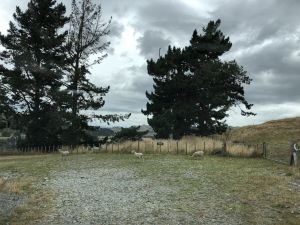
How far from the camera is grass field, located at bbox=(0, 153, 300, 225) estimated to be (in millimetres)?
14617

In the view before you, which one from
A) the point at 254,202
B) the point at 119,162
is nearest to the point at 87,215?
the point at 254,202

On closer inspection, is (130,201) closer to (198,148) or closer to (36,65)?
(198,148)

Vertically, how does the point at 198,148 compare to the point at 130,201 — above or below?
above

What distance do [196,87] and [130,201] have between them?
38277 mm

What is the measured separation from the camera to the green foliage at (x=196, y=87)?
53375mm

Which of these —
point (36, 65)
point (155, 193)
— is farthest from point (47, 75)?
point (155, 193)

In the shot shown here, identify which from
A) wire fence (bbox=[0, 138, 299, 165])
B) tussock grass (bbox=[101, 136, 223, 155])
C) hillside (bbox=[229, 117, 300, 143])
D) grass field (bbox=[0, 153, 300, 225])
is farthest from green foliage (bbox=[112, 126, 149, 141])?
grass field (bbox=[0, 153, 300, 225])

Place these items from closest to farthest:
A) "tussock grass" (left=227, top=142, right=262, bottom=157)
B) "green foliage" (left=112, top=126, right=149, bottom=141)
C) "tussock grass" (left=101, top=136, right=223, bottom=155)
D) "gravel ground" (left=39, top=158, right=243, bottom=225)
Answer: "gravel ground" (left=39, top=158, right=243, bottom=225) → "tussock grass" (left=227, top=142, right=262, bottom=157) → "tussock grass" (left=101, top=136, right=223, bottom=155) → "green foliage" (left=112, top=126, right=149, bottom=141)

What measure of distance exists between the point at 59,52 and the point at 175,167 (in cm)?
3271

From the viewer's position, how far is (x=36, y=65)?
173ft

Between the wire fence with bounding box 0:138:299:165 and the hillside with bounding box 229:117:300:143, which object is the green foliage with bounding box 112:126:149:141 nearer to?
the hillside with bounding box 229:117:300:143

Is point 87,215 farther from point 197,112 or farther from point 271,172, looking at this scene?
point 197,112

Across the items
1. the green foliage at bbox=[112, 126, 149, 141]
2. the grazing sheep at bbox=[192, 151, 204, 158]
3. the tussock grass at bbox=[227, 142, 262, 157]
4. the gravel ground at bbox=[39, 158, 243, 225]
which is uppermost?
the green foliage at bbox=[112, 126, 149, 141]

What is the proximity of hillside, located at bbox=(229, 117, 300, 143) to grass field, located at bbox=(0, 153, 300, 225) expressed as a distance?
21.1 m
